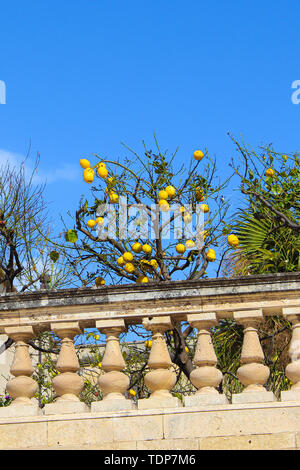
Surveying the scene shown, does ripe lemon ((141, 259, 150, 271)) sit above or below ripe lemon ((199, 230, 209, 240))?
below

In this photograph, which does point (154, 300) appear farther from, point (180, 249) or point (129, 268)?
point (180, 249)

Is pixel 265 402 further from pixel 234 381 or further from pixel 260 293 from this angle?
pixel 234 381

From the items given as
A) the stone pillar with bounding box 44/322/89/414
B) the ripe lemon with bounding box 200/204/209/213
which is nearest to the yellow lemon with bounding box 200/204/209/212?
the ripe lemon with bounding box 200/204/209/213

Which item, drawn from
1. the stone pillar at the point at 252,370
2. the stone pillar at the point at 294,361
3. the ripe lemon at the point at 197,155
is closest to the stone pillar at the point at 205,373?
the stone pillar at the point at 252,370

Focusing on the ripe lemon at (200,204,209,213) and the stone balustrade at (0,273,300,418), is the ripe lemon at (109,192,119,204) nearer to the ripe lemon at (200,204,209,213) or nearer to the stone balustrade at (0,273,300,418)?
the ripe lemon at (200,204,209,213)

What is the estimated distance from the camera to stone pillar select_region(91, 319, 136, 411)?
224 inches

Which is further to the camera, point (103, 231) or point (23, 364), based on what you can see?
point (103, 231)

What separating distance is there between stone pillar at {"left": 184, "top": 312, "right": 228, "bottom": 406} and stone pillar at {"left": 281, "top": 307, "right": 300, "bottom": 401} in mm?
480

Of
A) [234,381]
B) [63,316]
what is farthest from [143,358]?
[63,316]

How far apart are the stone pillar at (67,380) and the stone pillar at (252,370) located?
1.22m

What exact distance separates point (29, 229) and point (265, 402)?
869cm

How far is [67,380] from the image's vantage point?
5.84 m

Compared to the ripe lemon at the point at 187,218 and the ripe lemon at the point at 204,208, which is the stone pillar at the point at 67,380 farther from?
the ripe lemon at the point at 204,208

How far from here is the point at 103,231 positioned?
32.6 feet
